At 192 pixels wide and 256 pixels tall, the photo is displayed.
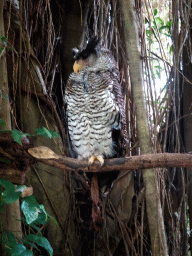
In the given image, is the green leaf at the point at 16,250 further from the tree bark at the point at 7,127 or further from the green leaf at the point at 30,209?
the tree bark at the point at 7,127

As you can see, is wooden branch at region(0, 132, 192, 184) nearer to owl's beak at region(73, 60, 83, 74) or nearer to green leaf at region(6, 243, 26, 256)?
green leaf at region(6, 243, 26, 256)

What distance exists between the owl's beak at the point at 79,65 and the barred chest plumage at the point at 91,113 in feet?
0.09

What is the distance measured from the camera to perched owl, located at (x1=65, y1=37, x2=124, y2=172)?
189cm

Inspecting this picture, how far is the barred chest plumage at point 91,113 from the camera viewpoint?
188 cm

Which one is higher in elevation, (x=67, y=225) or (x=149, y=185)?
(x=149, y=185)

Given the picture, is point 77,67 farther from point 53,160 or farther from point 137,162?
point 137,162

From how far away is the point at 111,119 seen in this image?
6.20 feet

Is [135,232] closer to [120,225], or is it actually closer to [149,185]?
[120,225]

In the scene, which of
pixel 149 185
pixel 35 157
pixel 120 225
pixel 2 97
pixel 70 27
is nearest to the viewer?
pixel 35 157

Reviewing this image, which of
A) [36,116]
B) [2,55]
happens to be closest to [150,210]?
[36,116]

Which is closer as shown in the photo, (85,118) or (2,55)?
(2,55)

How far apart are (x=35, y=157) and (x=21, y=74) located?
3.05 feet

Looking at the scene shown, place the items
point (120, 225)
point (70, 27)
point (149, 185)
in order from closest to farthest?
1. point (149, 185)
2. point (120, 225)
3. point (70, 27)

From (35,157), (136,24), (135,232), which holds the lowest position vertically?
(135,232)
